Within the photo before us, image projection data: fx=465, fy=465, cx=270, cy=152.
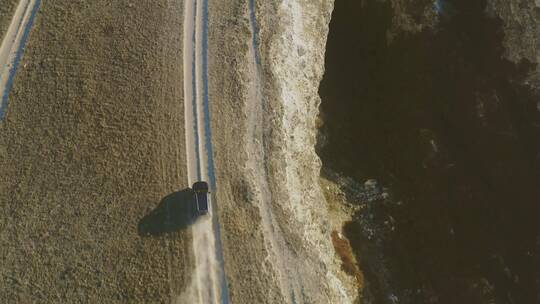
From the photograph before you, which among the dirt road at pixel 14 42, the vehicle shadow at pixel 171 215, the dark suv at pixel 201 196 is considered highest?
the dirt road at pixel 14 42

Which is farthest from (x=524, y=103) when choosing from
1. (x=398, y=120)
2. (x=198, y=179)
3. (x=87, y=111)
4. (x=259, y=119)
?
(x=87, y=111)

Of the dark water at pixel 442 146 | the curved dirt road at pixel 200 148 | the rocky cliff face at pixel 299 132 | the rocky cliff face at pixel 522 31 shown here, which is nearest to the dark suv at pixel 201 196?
the curved dirt road at pixel 200 148

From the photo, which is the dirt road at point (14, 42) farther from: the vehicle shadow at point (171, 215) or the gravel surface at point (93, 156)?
the vehicle shadow at point (171, 215)

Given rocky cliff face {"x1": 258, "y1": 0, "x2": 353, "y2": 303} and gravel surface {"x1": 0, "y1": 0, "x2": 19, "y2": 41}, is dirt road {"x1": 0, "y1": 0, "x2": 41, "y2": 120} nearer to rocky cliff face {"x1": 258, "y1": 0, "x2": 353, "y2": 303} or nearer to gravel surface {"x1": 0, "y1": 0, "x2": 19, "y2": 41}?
gravel surface {"x1": 0, "y1": 0, "x2": 19, "y2": 41}

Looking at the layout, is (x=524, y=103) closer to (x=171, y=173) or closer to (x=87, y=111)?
(x=171, y=173)

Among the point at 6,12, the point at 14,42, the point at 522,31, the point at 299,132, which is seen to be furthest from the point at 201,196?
the point at 522,31

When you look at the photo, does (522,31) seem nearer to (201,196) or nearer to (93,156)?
(201,196)

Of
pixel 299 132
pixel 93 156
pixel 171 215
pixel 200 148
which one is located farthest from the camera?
pixel 299 132
